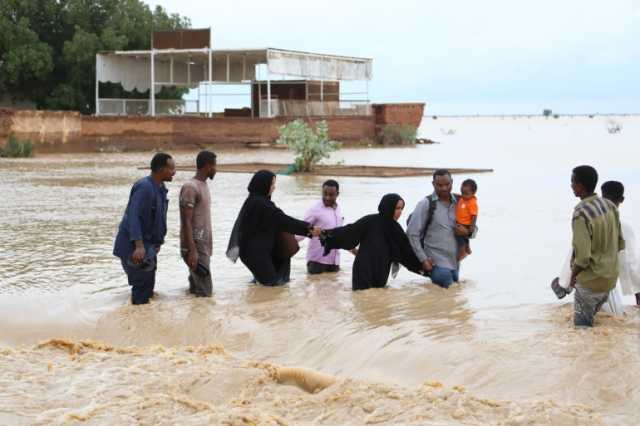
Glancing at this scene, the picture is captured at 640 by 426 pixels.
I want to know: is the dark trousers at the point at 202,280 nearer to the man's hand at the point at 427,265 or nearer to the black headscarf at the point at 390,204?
the black headscarf at the point at 390,204

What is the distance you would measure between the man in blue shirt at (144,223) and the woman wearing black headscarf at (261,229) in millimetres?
891

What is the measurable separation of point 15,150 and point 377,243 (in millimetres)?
25404

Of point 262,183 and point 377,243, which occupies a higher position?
point 262,183

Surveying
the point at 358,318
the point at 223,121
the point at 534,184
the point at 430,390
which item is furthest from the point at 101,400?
the point at 223,121

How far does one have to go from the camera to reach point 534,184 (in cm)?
2386

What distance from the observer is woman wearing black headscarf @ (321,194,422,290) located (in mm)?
8477

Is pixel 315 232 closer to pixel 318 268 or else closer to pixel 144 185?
pixel 318 268

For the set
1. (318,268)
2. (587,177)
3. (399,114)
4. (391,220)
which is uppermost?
(399,114)

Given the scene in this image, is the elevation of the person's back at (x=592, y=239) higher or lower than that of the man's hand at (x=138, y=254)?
higher

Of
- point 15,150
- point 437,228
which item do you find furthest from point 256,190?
point 15,150

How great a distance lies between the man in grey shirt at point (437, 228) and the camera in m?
8.62

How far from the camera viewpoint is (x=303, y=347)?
23.7 ft

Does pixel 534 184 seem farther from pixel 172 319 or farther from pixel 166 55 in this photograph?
pixel 166 55

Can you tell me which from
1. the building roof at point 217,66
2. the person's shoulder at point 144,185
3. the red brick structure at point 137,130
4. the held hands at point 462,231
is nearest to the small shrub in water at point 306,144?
the red brick structure at point 137,130
